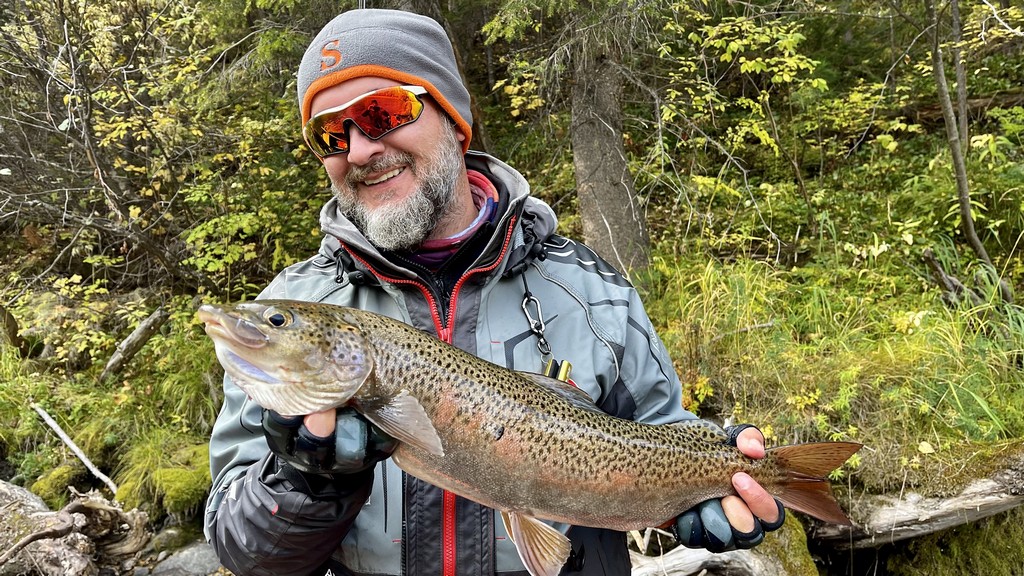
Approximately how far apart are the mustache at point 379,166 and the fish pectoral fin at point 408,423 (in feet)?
3.67

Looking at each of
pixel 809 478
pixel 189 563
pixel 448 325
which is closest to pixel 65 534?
pixel 189 563

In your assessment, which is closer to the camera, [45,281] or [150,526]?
[150,526]

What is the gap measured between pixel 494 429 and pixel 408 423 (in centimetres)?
28

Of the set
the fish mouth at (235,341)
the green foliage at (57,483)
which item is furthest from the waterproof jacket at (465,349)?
the green foliage at (57,483)

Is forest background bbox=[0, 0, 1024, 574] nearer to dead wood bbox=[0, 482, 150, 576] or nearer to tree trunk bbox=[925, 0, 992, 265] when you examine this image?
tree trunk bbox=[925, 0, 992, 265]

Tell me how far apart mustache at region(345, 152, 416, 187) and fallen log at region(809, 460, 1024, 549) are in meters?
4.06

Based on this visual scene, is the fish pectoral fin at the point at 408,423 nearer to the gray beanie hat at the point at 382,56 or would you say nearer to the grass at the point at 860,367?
the gray beanie hat at the point at 382,56

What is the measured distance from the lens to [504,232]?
252 centimetres

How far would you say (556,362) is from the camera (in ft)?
8.04

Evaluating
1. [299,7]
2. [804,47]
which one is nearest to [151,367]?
[299,7]

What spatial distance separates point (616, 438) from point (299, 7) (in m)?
6.50

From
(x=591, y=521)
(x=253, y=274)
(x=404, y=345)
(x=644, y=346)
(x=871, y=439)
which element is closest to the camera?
(x=404, y=345)

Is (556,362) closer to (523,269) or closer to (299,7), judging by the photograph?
(523,269)

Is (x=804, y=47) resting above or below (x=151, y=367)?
above
